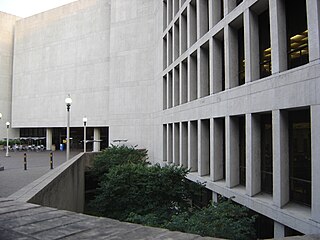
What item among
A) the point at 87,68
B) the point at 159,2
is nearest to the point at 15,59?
the point at 87,68

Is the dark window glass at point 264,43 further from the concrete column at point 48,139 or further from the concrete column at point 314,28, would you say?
the concrete column at point 48,139

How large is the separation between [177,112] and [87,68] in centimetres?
2257

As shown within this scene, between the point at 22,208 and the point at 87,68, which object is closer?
the point at 22,208

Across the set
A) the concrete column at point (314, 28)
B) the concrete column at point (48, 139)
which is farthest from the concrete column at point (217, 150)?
the concrete column at point (48, 139)

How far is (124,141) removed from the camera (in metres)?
35.1

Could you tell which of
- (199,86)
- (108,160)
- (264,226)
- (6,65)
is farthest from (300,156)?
(6,65)

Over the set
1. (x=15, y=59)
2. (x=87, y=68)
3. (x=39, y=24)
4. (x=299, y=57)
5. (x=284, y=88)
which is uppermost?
(x=39, y=24)

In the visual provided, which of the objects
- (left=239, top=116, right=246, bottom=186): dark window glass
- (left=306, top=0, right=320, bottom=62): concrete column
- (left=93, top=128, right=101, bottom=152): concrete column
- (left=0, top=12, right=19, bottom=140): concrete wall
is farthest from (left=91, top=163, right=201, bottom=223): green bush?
(left=0, top=12, right=19, bottom=140): concrete wall

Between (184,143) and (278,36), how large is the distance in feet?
43.2

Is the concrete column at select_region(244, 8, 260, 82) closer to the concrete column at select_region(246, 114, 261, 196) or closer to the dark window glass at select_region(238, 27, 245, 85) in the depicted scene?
the concrete column at select_region(246, 114, 261, 196)

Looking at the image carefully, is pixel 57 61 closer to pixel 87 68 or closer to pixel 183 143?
pixel 87 68

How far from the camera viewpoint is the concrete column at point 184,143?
22.9 m

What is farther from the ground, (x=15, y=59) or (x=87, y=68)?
(x=15, y=59)

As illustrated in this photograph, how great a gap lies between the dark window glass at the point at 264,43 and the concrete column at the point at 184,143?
949 centimetres
